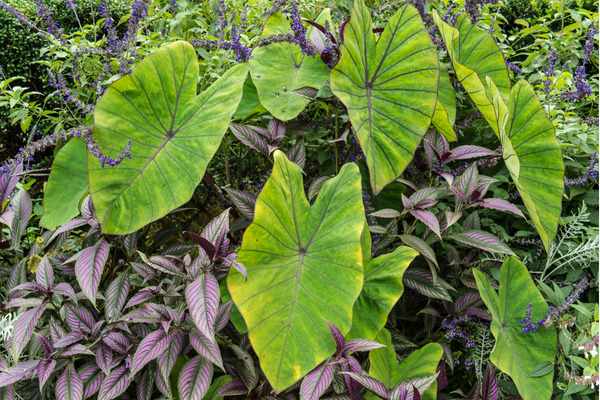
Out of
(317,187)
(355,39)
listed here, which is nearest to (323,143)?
(317,187)

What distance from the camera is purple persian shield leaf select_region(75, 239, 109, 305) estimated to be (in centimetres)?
113

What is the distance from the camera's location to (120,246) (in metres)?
1.36

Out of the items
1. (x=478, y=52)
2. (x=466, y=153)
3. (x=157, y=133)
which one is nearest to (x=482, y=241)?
(x=466, y=153)

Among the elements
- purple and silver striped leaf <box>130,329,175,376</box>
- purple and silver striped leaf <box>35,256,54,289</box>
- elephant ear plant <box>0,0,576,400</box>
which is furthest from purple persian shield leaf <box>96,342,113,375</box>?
purple and silver striped leaf <box>35,256,54,289</box>

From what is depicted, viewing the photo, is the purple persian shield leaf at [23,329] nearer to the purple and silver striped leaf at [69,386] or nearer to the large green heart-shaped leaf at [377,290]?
the purple and silver striped leaf at [69,386]

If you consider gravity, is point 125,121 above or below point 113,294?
above

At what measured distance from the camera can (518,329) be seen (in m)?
1.33

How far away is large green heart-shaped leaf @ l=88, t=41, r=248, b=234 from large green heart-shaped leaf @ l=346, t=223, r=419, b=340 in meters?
0.53

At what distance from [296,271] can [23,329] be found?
68 centimetres

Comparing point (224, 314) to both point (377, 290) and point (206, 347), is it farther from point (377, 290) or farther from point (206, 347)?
point (377, 290)

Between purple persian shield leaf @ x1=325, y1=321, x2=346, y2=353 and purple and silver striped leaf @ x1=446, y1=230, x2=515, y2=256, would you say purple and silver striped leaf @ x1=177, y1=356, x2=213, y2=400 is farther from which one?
purple and silver striped leaf @ x1=446, y1=230, x2=515, y2=256

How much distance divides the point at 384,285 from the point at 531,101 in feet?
2.51

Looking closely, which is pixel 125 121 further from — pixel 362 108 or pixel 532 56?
pixel 532 56

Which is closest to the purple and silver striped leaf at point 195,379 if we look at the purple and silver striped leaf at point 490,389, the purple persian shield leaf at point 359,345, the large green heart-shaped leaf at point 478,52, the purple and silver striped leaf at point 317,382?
the purple and silver striped leaf at point 317,382
